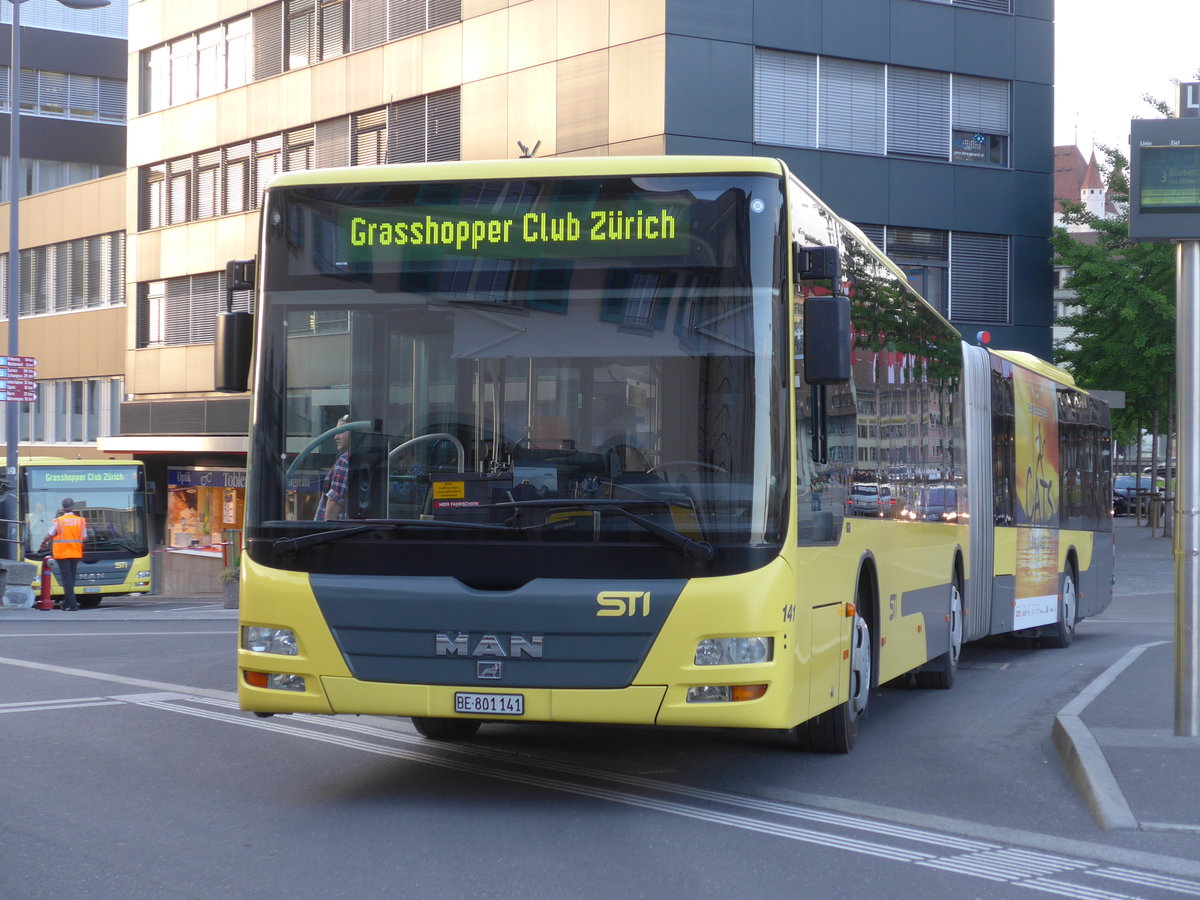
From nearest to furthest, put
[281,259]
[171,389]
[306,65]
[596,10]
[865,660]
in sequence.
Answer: [281,259], [865,660], [596,10], [306,65], [171,389]

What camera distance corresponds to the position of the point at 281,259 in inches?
313

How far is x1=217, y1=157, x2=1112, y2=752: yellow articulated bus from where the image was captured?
7371 mm

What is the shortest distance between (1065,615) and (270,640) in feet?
39.9

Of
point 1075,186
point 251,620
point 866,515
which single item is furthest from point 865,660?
point 1075,186

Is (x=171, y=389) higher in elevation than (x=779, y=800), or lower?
higher

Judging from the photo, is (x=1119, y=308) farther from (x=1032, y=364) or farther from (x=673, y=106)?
(x=1032, y=364)

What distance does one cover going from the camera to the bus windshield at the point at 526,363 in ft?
24.3

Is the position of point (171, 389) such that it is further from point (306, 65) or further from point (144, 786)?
point (144, 786)

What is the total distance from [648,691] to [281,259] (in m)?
2.73

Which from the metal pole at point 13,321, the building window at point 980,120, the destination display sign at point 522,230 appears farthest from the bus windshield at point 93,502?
the destination display sign at point 522,230

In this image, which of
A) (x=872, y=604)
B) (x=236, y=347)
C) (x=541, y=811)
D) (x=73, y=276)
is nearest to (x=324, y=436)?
(x=236, y=347)

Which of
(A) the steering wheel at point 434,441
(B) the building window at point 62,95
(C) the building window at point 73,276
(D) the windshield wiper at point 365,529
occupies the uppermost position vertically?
(B) the building window at point 62,95

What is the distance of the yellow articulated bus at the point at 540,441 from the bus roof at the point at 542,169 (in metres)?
0.01

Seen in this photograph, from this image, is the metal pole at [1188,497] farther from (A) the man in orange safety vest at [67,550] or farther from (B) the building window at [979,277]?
(B) the building window at [979,277]
